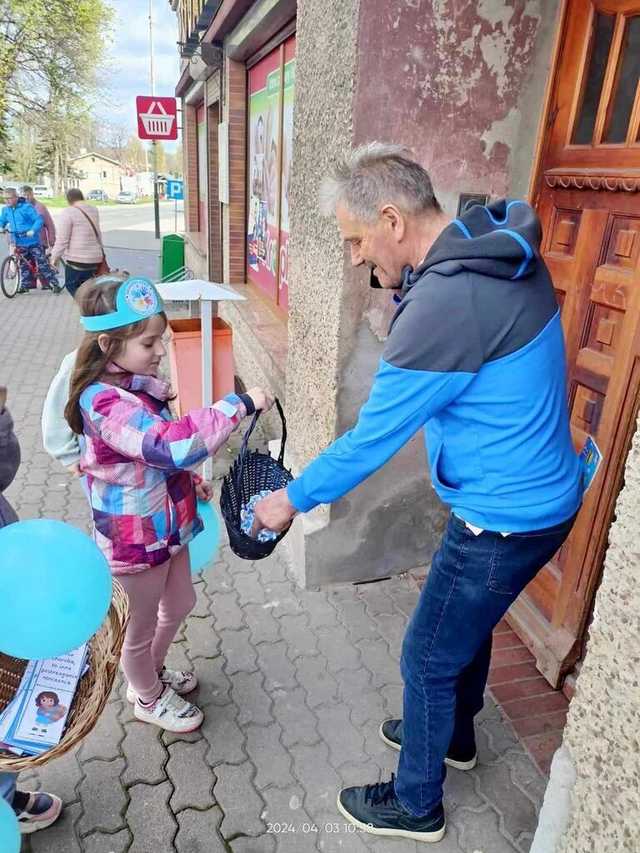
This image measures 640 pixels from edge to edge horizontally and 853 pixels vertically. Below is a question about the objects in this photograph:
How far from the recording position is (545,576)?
269 centimetres

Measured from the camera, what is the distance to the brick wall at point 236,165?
244 inches

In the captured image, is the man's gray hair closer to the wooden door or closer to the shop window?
the wooden door

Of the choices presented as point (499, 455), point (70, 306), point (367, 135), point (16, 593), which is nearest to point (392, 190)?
point (499, 455)

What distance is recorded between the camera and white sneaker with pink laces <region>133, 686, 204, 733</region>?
230cm

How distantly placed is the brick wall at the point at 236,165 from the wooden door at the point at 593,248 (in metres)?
4.58

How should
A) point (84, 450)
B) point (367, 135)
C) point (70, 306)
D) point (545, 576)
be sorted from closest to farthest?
point (84, 450)
point (367, 135)
point (545, 576)
point (70, 306)

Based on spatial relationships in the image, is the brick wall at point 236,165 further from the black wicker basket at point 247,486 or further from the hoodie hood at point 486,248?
the hoodie hood at point 486,248

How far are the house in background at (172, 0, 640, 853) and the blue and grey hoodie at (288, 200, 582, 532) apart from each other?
24 cm

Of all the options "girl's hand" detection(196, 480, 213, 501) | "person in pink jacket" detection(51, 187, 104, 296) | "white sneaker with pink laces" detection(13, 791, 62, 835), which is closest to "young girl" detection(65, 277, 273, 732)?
"girl's hand" detection(196, 480, 213, 501)

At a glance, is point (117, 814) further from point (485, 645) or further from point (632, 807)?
point (632, 807)

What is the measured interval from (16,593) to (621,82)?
245 cm

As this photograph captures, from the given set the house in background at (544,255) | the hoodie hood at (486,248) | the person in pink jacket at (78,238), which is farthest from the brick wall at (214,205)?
the hoodie hood at (486,248)

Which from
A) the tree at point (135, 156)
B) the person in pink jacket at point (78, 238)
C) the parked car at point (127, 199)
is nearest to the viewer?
the person in pink jacket at point (78, 238)
